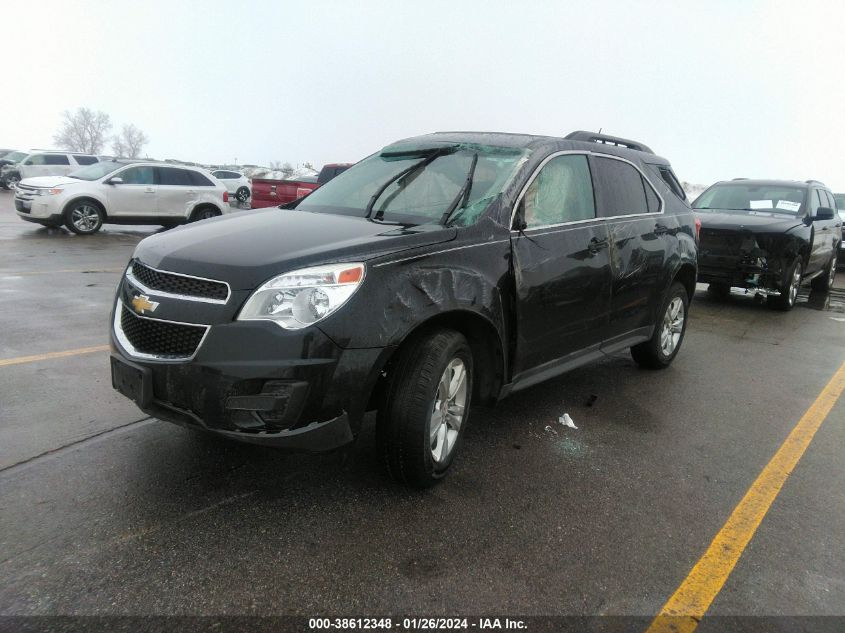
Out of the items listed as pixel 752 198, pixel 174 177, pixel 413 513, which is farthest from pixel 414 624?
pixel 174 177

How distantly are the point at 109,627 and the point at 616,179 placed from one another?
412 centimetres

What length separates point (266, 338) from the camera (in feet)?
8.59

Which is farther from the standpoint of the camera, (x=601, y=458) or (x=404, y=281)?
(x=601, y=458)

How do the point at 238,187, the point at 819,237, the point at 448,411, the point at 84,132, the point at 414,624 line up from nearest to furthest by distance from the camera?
1. the point at 414,624
2. the point at 448,411
3. the point at 819,237
4. the point at 238,187
5. the point at 84,132

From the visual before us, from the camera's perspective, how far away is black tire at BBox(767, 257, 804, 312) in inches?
349

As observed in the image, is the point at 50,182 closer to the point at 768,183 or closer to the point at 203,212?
the point at 203,212

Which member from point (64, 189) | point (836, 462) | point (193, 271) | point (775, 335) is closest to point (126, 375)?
point (193, 271)

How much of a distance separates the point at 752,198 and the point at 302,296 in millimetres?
9357

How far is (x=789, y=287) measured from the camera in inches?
353

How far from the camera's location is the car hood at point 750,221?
8.78m

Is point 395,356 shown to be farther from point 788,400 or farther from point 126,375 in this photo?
point 788,400

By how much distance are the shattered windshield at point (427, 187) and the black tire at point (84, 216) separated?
11629 mm

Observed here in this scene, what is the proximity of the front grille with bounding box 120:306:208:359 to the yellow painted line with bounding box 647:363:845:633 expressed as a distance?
213cm

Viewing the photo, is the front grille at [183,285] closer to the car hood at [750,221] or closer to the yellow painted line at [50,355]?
the yellow painted line at [50,355]
